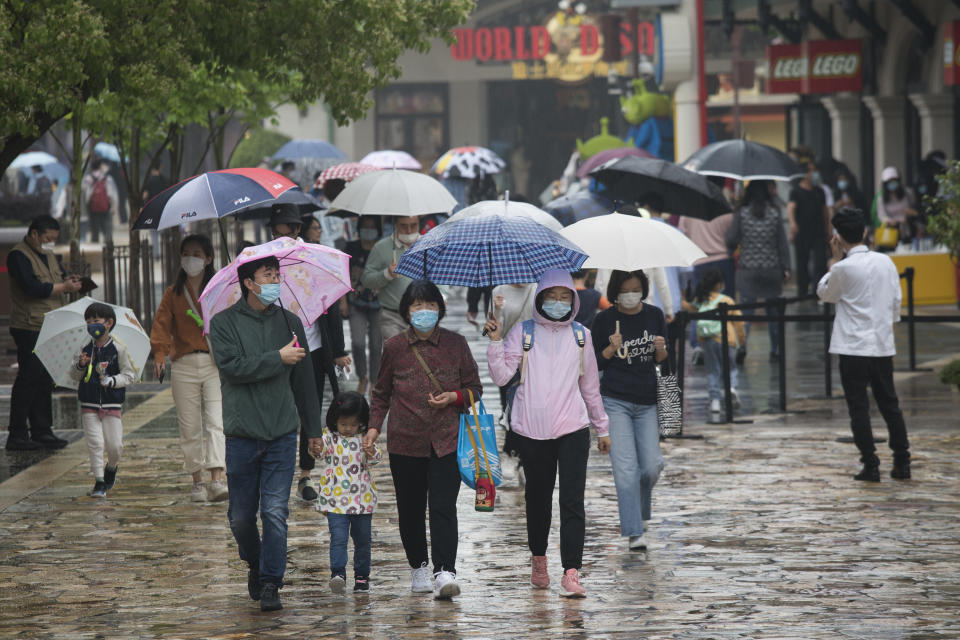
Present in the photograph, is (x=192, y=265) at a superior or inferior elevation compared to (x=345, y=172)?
inferior

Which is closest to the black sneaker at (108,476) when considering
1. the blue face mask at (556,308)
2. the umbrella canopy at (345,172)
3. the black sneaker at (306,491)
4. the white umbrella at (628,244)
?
the black sneaker at (306,491)

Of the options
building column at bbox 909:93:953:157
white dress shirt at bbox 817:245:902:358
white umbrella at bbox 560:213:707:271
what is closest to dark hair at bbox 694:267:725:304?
white dress shirt at bbox 817:245:902:358

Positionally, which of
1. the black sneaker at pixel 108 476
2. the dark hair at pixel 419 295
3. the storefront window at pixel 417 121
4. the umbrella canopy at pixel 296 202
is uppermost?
the storefront window at pixel 417 121

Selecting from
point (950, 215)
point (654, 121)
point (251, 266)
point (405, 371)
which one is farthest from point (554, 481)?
point (654, 121)

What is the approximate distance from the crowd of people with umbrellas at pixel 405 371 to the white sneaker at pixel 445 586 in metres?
0.01

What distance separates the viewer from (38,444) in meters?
13.0

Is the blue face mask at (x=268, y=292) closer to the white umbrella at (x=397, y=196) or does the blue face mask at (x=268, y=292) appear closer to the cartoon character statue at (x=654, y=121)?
the white umbrella at (x=397, y=196)

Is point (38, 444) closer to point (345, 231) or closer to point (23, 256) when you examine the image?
point (23, 256)

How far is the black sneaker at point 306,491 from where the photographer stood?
1066cm

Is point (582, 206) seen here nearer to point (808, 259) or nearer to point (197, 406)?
point (197, 406)

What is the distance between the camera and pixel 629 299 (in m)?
9.02

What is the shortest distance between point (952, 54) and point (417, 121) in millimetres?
36249

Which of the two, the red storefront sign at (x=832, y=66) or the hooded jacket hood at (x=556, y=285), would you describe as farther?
the red storefront sign at (x=832, y=66)

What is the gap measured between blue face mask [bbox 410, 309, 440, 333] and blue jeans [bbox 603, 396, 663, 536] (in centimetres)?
147
